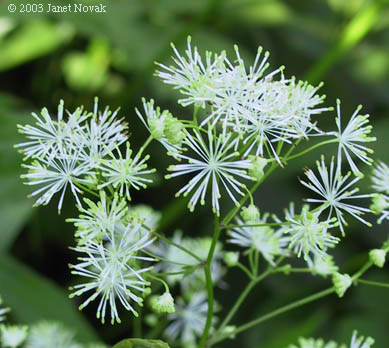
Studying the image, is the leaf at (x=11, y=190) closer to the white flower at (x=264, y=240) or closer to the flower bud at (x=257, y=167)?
the white flower at (x=264, y=240)

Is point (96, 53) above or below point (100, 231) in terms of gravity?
above

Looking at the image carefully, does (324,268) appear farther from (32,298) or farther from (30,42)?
(30,42)

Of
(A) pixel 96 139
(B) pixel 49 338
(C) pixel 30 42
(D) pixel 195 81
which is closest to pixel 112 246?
(A) pixel 96 139

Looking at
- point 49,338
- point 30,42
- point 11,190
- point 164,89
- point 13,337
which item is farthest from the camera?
point 30,42

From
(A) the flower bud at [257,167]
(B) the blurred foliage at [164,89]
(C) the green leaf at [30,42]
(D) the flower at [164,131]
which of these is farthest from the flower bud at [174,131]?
(C) the green leaf at [30,42]

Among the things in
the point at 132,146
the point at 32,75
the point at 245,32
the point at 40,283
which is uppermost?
the point at 245,32

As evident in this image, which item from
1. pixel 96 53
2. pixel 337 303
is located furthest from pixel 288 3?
pixel 337 303

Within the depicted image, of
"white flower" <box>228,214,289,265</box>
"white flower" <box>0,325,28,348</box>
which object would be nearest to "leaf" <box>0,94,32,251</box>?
"white flower" <box>0,325,28,348</box>

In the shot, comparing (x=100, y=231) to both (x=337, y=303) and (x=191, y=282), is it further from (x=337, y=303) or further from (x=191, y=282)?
(x=337, y=303)
